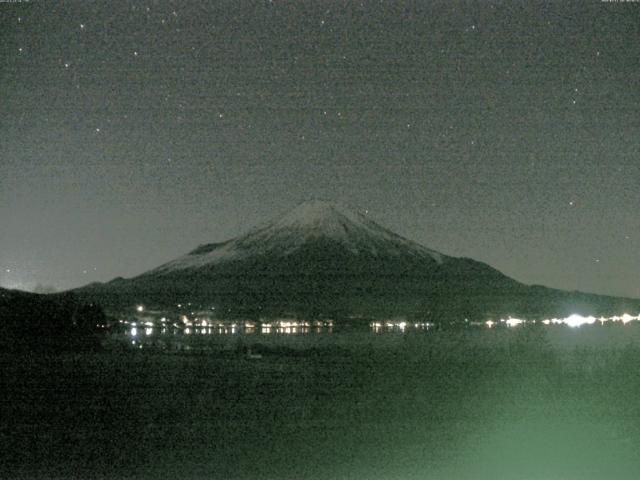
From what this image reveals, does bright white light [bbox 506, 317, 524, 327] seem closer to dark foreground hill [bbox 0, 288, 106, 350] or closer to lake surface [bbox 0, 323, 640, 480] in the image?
dark foreground hill [bbox 0, 288, 106, 350]

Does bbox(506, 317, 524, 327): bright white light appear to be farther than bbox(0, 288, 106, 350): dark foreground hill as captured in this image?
Yes

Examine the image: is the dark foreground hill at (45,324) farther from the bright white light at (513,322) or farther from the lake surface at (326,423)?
the bright white light at (513,322)

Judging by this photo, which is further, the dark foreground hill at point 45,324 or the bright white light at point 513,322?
the bright white light at point 513,322

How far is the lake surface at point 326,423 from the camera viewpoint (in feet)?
37.6

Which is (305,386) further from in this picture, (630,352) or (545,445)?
(630,352)

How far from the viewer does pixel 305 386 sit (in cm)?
2223

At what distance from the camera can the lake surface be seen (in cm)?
1145

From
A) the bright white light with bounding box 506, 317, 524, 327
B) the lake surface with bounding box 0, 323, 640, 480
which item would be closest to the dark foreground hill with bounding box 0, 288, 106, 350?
the lake surface with bounding box 0, 323, 640, 480

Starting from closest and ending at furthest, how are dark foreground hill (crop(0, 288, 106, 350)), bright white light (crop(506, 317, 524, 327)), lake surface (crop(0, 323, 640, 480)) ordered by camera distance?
lake surface (crop(0, 323, 640, 480)) → dark foreground hill (crop(0, 288, 106, 350)) → bright white light (crop(506, 317, 524, 327))

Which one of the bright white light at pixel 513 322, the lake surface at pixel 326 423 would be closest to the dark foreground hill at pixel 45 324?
the lake surface at pixel 326 423

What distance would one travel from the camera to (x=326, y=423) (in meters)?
15.2

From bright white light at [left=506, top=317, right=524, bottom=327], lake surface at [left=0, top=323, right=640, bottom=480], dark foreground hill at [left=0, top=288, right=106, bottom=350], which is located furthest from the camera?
bright white light at [left=506, top=317, right=524, bottom=327]

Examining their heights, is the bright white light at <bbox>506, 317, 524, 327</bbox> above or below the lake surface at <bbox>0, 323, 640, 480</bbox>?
above

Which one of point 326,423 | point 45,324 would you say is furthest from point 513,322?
point 326,423
